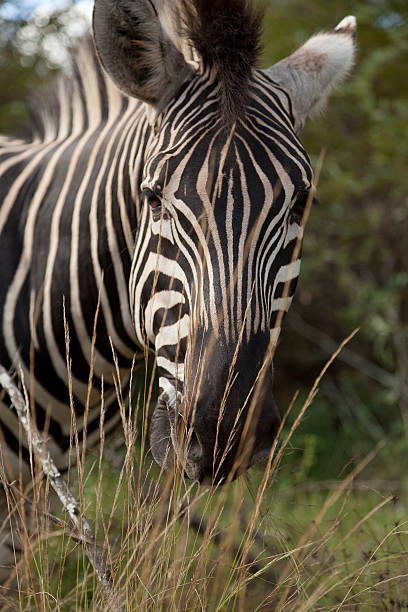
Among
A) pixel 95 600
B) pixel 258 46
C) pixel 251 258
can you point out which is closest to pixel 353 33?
pixel 258 46

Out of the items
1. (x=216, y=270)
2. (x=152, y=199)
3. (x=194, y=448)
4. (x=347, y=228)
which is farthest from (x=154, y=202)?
(x=347, y=228)

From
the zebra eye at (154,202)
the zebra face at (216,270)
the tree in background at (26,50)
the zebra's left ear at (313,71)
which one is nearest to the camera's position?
the zebra face at (216,270)

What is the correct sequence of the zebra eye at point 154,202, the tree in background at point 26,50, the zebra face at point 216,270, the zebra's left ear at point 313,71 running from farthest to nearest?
1. the tree in background at point 26,50
2. the zebra's left ear at point 313,71
3. the zebra eye at point 154,202
4. the zebra face at point 216,270

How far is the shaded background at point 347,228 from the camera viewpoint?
6984 millimetres

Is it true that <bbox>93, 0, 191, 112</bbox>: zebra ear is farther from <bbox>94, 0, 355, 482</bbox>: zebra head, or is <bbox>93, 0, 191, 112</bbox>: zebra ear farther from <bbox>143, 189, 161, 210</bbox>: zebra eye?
<bbox>143, 189, 161, 210</bbox>: zebra eye

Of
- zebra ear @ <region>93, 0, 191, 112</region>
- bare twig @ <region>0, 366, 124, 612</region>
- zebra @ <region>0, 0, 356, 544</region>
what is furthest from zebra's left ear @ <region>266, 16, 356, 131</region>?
bare twig @ <region>0, 366, 124, 612</region>

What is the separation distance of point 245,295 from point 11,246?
1.33 meters

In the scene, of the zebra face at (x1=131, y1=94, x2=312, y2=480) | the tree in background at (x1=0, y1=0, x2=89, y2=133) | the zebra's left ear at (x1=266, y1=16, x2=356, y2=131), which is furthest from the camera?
the tree in background at (x1=0, y1=0, x2=89, y2=133)

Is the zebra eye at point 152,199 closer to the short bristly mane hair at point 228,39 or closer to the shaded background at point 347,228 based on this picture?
the short bristly mane hair at point 228,39

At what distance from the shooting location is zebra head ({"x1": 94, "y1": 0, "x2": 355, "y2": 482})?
1.94 m

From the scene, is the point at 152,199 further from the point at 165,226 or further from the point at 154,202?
the point at 165,226

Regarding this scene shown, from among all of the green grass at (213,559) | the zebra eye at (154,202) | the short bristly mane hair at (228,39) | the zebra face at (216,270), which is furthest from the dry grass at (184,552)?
the short bristly mane hair at (228,39)

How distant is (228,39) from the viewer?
2352mm

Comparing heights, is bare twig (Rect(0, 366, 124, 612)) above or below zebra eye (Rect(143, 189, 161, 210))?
below
